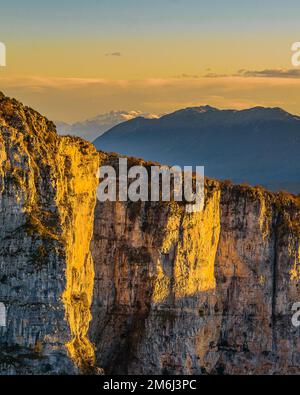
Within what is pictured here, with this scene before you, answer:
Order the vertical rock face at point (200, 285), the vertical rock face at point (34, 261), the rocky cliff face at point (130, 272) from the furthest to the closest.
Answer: the vertical rock face at point (200, 285) < the rocky cliff face at point (130, 272) < the vertical rock face at point (34, 261)

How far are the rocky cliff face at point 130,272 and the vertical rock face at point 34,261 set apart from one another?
0.08 m

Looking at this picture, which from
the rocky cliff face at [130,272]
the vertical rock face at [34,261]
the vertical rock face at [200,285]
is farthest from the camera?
the vertical rock face at [200,285]

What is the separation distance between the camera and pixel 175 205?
110m

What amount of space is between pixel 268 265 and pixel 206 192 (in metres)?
9.33

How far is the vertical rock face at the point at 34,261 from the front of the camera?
280ft

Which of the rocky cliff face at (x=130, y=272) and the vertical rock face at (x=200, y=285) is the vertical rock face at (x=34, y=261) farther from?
the vertical rock face at (x=200, y=285)

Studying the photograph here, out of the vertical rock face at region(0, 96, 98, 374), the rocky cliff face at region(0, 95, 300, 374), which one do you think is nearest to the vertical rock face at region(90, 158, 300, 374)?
the rocky cliff face at region(0, 95, 300, 374)

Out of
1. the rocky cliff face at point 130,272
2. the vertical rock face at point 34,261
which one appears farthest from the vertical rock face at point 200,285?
the vertical rock face at point 34,261

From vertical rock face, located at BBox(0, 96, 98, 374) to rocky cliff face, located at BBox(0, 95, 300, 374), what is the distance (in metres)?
0.08

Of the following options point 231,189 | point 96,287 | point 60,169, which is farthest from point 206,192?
point 60,169

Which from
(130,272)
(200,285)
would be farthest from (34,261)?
(200,285)

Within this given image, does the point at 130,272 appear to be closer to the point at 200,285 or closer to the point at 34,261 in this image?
the point at 200,285

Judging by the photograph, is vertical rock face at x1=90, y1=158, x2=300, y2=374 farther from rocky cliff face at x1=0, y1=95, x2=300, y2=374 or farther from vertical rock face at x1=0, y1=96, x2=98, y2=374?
vertical rock face at x1=0, y1=96, x2=98, y2=374
